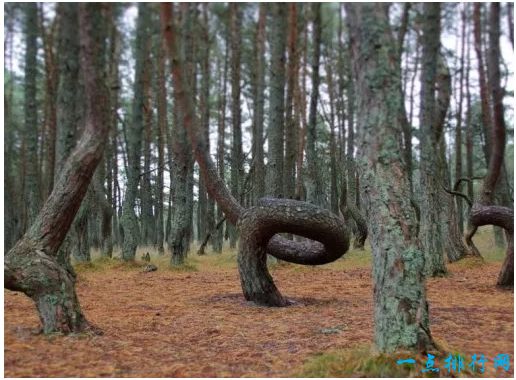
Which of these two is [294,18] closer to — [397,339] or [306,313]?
[306,313]

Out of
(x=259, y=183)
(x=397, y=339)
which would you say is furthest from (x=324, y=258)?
(x=259, y=183)

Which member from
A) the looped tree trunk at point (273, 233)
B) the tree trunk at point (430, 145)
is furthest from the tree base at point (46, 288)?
the tree trunk at point (430, 145)

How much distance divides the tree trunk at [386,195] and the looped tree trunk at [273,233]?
8.52 ft

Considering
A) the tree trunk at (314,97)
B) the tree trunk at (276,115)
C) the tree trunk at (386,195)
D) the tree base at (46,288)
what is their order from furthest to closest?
the tree trunk at (314,97), the tree trunk at (276,115), the tree base at (46,288), the tree trunk at (386,195)

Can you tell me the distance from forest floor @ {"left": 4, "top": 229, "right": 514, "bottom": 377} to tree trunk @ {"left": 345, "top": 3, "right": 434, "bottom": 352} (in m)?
0.44

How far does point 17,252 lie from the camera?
4824mm

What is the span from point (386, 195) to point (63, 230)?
11.4 ft

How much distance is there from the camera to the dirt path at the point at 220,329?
3.83 metres

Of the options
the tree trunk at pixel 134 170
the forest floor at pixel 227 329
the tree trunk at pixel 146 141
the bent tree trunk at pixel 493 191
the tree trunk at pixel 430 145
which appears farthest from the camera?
the tree trunk at pixel 146 141

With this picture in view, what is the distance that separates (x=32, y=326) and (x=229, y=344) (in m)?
2.16

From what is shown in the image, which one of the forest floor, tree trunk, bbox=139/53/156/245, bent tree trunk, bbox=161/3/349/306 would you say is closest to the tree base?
the forest floor

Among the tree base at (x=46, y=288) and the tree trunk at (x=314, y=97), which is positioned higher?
the tree trunk at (x=314, y=97)

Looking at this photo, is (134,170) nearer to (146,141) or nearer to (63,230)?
(146,141)

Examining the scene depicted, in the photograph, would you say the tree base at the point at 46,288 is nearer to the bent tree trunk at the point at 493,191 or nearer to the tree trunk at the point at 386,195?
the tree trunk at the point at 386,195
